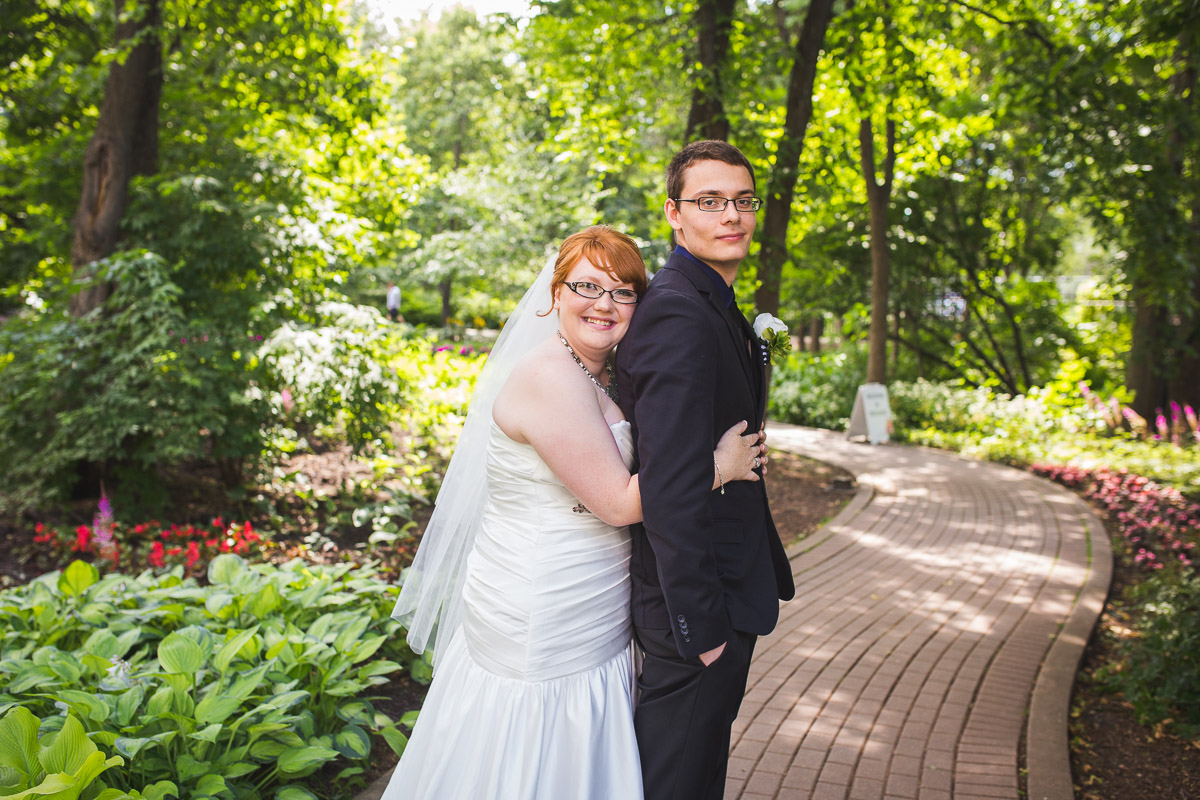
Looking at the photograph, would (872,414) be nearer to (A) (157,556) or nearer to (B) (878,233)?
(B) (878,233)

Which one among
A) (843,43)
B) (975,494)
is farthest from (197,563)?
(975,494)

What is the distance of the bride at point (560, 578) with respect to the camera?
204 cm

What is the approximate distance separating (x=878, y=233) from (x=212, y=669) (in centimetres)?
1288

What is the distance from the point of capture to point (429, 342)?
26.7 ft

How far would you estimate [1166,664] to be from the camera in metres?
4.21

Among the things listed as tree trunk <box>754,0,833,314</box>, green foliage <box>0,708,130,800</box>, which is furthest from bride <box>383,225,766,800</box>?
tree trunk <box>754,0,833,314</box>

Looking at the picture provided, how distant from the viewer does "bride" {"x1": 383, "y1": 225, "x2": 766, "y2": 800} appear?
2041mm

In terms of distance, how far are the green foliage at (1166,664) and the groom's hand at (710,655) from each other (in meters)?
3.12

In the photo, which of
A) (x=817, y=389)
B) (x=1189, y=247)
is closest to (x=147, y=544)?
(x=1189, y=247)

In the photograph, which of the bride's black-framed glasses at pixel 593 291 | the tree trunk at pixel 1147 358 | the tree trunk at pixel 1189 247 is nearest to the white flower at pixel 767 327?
the bride's black-framed glasses at pixel 593 291

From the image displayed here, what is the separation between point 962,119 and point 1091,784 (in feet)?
38.1

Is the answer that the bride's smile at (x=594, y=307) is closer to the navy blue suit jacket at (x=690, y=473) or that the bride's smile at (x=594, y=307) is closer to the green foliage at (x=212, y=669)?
the navy blue suit jacket at (x=690, y=473)

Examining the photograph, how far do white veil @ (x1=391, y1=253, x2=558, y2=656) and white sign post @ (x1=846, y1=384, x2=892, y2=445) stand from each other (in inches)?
470

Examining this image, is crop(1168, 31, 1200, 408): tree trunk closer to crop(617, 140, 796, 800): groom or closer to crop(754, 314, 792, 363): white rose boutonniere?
crop(754, 314, 792, 363): white rose boutonniere
